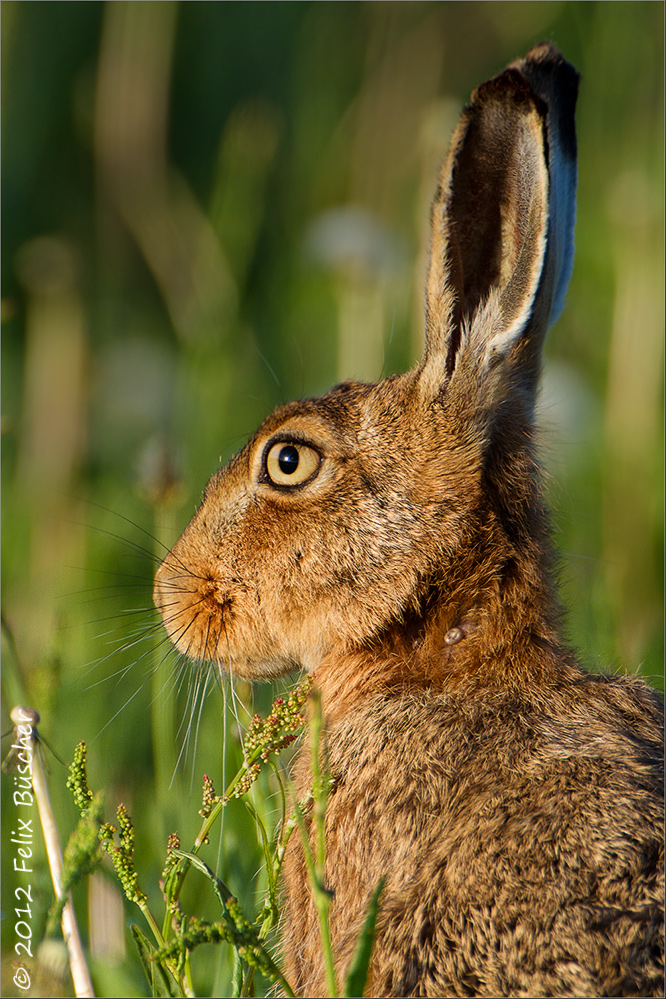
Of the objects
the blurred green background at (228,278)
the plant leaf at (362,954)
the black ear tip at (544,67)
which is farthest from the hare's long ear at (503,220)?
the plant leaf at (362,954)

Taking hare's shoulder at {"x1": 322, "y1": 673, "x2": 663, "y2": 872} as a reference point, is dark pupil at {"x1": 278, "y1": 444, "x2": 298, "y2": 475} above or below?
above

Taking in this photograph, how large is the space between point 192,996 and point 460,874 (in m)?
0.67

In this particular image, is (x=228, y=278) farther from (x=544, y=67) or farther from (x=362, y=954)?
(x=362, y=954)

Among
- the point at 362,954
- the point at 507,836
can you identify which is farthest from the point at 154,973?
the point at 507,836

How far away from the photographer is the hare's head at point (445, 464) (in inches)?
113

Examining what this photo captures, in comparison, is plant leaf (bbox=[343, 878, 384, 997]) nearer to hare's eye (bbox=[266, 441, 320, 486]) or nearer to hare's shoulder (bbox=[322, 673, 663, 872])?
hare's shoulder (bbox=[322, 673, 663, 872])

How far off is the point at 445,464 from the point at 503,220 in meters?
0.69

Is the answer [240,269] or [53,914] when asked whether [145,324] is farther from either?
[53,914]

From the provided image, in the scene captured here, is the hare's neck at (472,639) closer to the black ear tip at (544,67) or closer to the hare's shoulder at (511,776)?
the hare's shoulder at (511,776)

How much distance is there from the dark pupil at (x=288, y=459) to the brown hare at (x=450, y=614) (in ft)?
0.03

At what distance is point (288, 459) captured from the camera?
3.15 metres

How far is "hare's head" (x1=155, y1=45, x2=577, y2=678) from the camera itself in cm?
287

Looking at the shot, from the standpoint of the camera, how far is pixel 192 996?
7.93 ft

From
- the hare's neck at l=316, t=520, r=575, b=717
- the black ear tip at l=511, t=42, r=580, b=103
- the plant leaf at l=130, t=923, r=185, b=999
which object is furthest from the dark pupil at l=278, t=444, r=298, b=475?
the plant leaf at l=130, t=923, r=185, b=999
